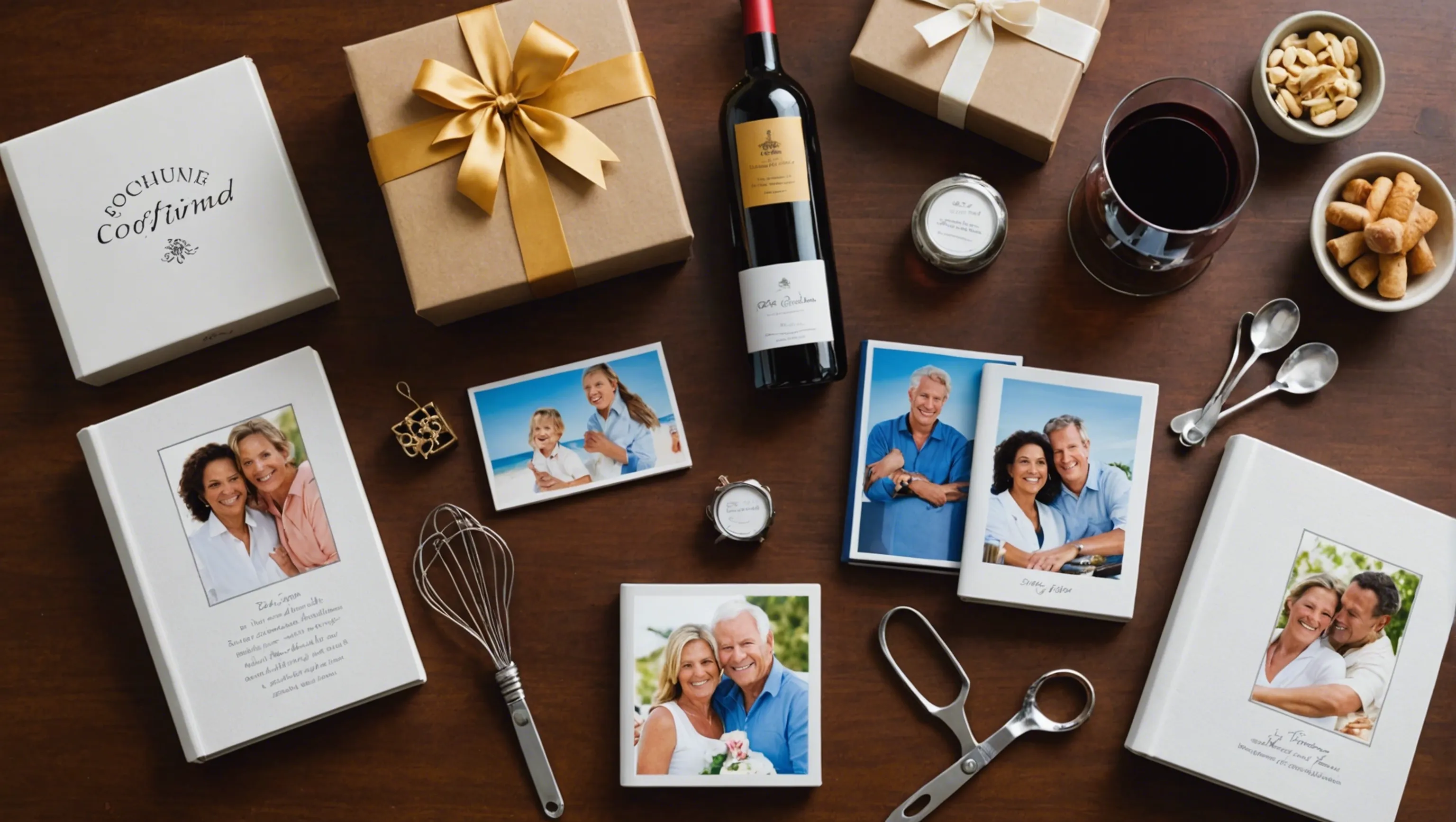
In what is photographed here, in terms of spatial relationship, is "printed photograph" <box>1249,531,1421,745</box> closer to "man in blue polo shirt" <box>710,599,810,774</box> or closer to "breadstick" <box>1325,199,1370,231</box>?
"breadstick" <box>1325,199,1370,231</box>

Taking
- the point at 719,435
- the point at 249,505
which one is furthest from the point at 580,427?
the point at 249,505

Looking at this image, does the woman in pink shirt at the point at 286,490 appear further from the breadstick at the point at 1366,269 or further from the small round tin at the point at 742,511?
the breadstick at the point at 1366,269

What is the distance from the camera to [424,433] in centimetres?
105

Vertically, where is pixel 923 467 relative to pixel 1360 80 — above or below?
below

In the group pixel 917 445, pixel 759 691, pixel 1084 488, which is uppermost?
pixel 917 445

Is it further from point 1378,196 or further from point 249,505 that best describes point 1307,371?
point 249,505

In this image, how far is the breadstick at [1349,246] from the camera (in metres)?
0.99

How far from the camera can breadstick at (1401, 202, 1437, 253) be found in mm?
969

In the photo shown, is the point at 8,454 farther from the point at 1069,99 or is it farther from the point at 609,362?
the point at 1069,99

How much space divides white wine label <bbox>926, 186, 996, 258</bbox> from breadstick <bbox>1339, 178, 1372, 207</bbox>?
375mm

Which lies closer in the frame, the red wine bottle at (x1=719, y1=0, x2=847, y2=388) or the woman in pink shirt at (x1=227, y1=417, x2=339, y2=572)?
the red wine bottle at (x1=719, y1=0, x2=847, y2=388)

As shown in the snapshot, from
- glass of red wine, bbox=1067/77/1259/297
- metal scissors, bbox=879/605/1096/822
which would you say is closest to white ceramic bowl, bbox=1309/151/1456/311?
glass of red wine, bbox=1067/77/1259/297

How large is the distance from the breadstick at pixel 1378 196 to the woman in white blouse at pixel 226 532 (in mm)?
1240

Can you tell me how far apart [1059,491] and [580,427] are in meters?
0.55
